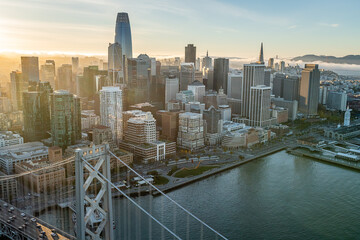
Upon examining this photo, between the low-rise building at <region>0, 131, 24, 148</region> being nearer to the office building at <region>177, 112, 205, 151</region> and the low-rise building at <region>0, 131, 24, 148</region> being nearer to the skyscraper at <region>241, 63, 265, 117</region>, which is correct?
the office building at <region>177, 112, 205, 151</region>

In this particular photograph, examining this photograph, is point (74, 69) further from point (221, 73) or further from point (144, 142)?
point (144, 142)

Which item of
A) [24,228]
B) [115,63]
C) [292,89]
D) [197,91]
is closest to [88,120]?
[197,91]

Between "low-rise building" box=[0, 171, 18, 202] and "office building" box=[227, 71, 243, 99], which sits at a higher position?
"office building" box=[227, 71, 243, 99]

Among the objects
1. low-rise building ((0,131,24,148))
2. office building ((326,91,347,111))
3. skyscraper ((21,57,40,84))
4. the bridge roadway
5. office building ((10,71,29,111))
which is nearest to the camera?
the bridge roadway

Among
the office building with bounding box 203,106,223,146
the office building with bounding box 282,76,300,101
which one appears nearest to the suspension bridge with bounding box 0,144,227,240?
the office building with bounding box 203,106,223,146

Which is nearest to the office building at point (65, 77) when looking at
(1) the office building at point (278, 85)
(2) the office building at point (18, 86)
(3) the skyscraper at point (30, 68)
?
(3) the skyscraper at point (30, 68)

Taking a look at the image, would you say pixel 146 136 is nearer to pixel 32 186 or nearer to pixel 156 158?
pixel 156 158
